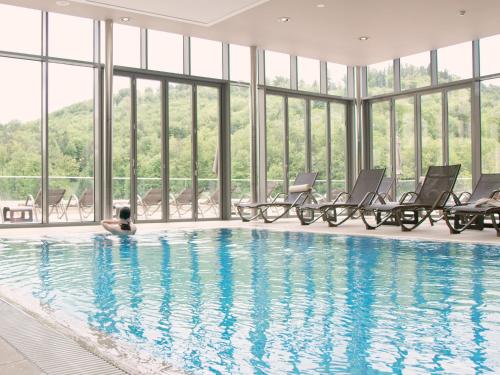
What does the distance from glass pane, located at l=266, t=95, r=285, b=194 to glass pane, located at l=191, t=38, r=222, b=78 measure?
1430mm

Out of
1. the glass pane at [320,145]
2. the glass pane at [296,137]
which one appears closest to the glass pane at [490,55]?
the glass pane at [320,145]

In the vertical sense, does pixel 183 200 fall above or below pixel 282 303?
above

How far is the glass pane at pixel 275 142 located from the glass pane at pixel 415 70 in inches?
121

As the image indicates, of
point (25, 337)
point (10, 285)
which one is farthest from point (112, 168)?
point (25, 337)

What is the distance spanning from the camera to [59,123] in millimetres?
10391

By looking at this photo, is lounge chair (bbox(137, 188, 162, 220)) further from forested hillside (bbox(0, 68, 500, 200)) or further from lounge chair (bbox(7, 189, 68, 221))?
lounge chair (bbox(7, 189, 68, 221))

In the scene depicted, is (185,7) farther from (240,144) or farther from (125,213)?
(240,144)

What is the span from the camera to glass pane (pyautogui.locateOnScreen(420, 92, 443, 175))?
12909 millimetres

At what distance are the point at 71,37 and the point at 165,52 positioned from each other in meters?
1.94

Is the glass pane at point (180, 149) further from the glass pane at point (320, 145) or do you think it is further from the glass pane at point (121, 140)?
the glass pane at point (320, 145)

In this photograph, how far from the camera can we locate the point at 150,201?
1134cm

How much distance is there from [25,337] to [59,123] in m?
8.56

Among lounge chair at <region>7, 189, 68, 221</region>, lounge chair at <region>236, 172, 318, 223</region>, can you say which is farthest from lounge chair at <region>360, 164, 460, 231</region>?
lounge chair at <region>7, 189, 68, 221</region>

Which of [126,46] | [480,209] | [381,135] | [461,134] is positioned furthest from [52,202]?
[461,134]
